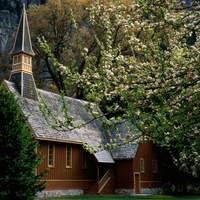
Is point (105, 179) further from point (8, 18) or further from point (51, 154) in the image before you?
point (8, 18)

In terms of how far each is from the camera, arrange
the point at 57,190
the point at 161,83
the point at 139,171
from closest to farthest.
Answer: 1. the point at 161,83
2. the point at 57,190
3. the point at 139,171

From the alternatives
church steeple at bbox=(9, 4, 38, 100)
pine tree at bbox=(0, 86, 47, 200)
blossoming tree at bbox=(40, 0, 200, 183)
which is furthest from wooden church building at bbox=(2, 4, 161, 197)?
blossoming tree at bbox=(40, 0, 200, 183)

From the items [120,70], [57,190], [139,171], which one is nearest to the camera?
[120,70]

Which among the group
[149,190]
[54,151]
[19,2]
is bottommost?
[149,190]

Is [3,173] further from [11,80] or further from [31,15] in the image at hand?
[31,15]

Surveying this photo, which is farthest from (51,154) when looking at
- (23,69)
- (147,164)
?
(147,164)

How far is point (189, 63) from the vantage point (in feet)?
22.7

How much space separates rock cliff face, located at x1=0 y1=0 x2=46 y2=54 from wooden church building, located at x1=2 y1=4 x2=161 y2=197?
39.7 metres

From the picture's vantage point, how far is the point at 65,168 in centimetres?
2067

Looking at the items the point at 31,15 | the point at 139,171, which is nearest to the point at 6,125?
the point at 139,171

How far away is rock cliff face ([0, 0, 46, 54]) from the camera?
63.0 metres

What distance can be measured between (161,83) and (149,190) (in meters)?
21.4

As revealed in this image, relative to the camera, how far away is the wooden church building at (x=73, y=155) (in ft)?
63.0

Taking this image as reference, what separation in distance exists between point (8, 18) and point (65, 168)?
5692 cm
